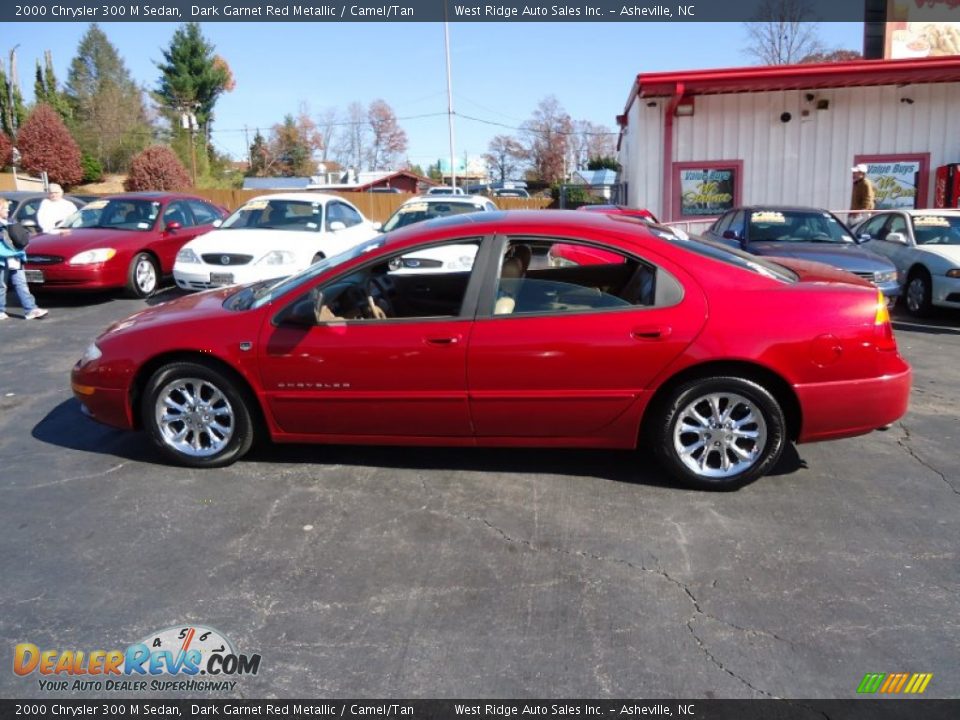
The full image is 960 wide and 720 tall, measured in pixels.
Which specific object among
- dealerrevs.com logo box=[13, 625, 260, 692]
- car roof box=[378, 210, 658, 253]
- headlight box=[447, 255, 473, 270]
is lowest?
dealerrevs.com logo box=[13, 625, 260, 692]

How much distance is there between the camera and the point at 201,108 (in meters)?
63.6

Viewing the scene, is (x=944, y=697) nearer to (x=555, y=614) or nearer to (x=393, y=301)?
(x=555, y=614)

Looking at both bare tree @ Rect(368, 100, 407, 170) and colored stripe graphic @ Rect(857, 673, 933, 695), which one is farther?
bare tree @ Rect(368, 100, 407, 170)

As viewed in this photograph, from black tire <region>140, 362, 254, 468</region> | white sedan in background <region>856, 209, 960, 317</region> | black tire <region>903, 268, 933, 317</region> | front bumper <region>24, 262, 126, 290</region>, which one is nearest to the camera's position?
black tire <region>140, 362, 254, 468</region>

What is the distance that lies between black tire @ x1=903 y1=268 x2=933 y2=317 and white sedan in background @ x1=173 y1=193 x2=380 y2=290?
702 centimetres

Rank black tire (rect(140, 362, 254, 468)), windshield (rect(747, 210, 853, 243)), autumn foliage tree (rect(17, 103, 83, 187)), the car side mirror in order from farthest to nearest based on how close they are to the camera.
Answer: autumn foliage tree (rect(17, 103, 83, 187)), windshield (rect(747, 210, 853, 243)), black tire (rect(140, 362, 254, 468)), the car side mirror

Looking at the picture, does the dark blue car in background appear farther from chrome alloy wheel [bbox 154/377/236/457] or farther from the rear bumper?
chrome alloy wheel [bbox 154/377/236/457]

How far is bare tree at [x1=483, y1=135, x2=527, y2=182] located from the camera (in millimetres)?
A: 66750

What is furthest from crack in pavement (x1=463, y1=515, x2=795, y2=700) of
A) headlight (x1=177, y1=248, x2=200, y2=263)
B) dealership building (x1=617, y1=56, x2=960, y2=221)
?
dealership building (x1=617, y1=56, x2=960, y2=221)

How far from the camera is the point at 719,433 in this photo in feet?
13.5

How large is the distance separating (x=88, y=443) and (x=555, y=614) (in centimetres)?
363

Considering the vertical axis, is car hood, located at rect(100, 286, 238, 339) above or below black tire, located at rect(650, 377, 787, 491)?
above

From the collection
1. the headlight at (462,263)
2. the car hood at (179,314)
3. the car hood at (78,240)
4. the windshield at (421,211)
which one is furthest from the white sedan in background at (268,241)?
the headlight at (462,263)

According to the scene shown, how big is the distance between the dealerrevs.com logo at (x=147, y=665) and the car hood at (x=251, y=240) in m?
7.21
